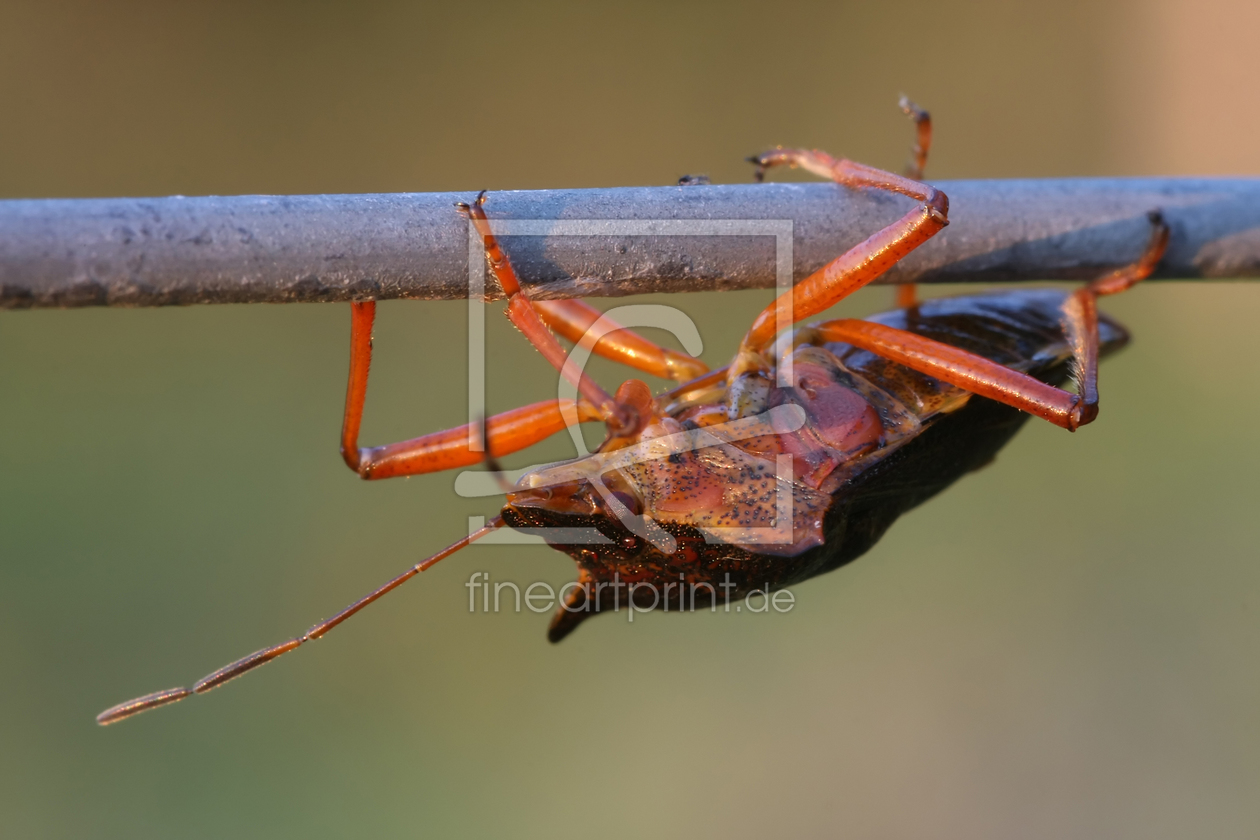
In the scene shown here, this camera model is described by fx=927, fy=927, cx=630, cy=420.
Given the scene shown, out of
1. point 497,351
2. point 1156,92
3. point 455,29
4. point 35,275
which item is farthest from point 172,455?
point 1156,92

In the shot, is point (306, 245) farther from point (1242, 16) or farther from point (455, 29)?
point (1242, 16)

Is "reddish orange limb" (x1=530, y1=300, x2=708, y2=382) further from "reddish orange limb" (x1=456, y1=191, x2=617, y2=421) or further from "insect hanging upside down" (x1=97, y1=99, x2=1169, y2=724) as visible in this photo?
"reddish orange limb" (x1=456, y1=191, x2=617, y2=421)

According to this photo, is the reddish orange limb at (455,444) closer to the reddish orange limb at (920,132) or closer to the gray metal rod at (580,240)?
the gray metal rod at (580,240)

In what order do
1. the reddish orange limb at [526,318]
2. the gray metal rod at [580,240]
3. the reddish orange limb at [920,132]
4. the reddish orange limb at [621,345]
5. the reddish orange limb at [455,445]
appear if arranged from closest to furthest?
the gray metal rod at [580,240]
the reddish orange limb at [526,318]
the reddish orange limb at [455,445]
the reddish orange limb at [621,345]
the reddish orange limb at [920,132]

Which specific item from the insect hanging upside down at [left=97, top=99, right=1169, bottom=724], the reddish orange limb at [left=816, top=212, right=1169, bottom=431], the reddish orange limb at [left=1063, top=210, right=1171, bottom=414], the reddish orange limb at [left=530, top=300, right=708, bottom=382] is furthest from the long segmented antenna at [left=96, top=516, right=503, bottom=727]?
the reddish orange limb at [left=1063, top=210, right=1171, bottom=414]

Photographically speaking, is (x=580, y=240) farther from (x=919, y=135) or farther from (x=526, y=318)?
(x=919, y=135)

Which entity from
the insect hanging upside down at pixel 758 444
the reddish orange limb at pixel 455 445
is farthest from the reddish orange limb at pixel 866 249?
the reddish orange limb at pixel 455 445

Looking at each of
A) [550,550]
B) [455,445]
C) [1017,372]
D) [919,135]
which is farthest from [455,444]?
[550,550]
